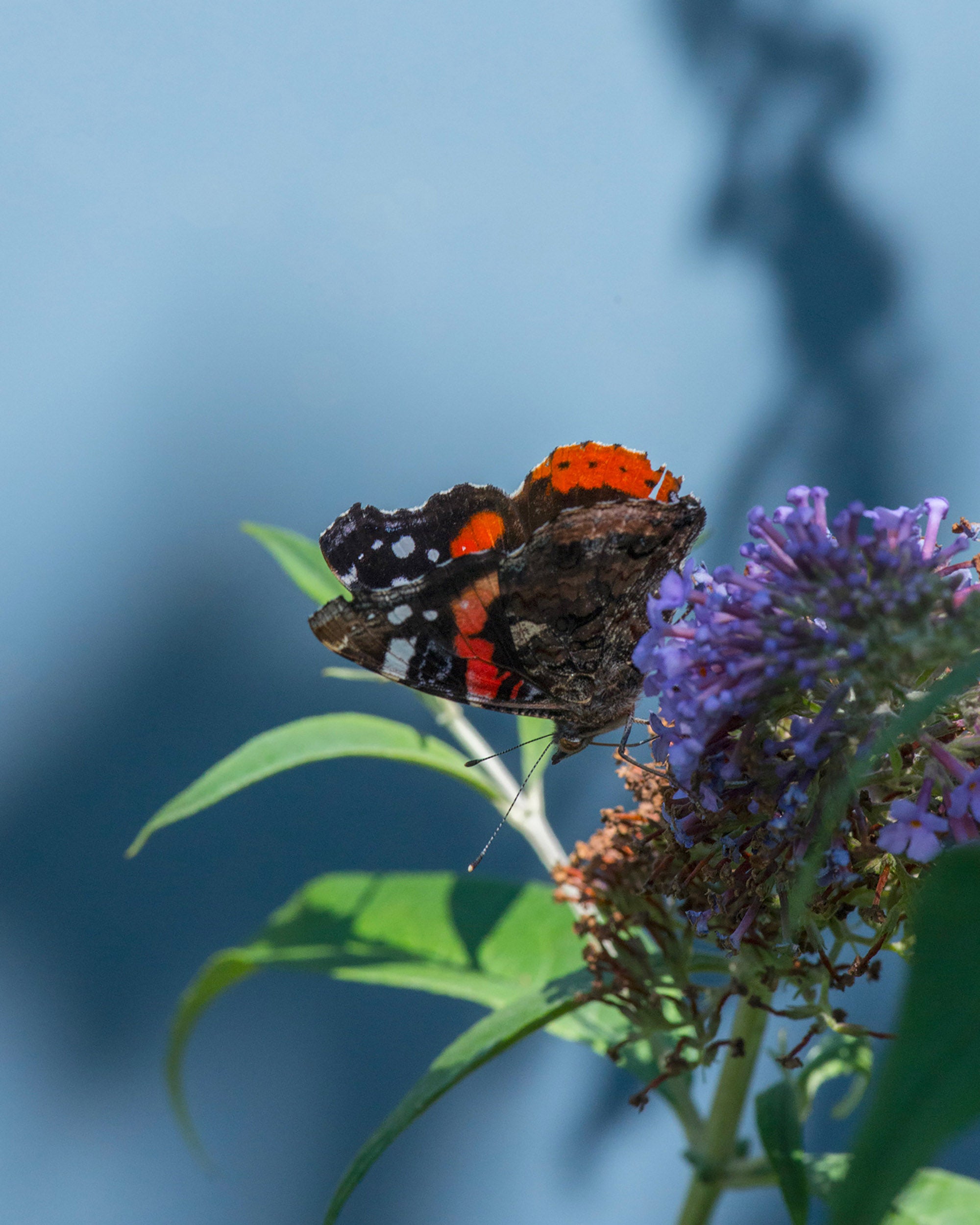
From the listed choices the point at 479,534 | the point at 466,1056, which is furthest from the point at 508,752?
the point at 466,1056

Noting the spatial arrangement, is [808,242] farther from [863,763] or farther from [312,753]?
[863,763]

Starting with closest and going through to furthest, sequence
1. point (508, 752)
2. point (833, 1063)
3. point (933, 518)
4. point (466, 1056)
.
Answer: point (933, 518) < point (466, 1056) < point (833, 1063) < point (508, 752)

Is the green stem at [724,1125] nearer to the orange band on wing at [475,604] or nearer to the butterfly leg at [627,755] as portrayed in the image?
the butterfly leg at [627,755]

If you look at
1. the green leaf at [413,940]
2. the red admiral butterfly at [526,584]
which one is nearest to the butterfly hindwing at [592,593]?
the red admiral butterfly at [526,584]

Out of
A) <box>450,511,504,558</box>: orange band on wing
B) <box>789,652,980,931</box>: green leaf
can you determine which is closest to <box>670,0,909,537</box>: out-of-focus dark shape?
<box>450,511,504,558</box>: orange band on wing

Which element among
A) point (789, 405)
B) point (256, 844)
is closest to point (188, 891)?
point (256, 844)

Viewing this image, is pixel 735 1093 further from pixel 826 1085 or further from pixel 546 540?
pixel 826 1085

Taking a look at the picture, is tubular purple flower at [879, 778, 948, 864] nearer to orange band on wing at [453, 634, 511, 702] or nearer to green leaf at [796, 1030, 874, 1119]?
green leaf at [796, 1030, 874, 1119]
